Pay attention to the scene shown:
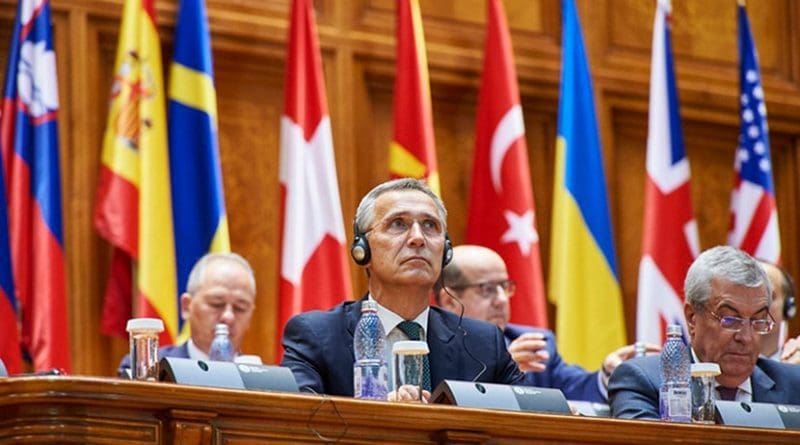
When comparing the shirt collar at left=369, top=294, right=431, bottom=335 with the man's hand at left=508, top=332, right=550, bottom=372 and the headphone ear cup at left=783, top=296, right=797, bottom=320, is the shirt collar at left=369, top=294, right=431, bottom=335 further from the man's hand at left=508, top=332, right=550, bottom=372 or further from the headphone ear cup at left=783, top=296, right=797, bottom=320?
the headphone ear cup at left=783, top=296, right=797, bottom=320

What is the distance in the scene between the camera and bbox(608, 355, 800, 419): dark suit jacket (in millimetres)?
4605

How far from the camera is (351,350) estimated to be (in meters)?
4.48

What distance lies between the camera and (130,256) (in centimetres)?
688

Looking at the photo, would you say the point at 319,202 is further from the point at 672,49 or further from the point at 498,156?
the point at 672,49

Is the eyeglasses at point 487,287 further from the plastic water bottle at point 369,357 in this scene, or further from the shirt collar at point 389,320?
the plastic water bottle at point 369,357

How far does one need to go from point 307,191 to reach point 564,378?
142 cm

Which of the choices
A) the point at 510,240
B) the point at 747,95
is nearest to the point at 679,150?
the point at 747,95

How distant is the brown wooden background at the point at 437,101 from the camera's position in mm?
6902

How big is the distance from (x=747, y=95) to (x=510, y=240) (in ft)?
4.96

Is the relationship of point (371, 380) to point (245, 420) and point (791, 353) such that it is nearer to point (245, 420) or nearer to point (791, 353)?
point (245, 420)

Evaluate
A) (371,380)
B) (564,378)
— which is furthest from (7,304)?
(371,380)

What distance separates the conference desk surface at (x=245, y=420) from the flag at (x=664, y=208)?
361cm

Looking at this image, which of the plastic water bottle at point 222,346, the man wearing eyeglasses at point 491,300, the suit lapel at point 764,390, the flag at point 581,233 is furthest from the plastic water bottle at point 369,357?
the flag at point 581,233

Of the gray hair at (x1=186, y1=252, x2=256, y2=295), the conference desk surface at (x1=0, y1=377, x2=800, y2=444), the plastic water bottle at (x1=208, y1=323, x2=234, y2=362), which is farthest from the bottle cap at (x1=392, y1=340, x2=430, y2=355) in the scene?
the gray hair at (x1=186, y1=252, x2=256, y2=295)
